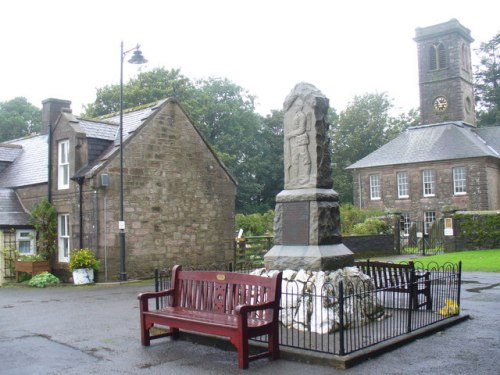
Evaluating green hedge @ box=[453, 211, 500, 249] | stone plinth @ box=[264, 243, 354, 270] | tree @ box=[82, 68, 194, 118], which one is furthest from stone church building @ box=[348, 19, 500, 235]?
stone plinth @ box=[264, 243, 354, 270]

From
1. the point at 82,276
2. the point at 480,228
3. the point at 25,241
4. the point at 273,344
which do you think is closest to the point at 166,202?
the point at 82,276

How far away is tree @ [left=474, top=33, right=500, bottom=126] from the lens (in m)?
62.3

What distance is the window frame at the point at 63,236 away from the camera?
21.8 metres

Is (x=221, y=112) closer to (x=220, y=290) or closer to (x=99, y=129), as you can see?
(x=99, y=129)

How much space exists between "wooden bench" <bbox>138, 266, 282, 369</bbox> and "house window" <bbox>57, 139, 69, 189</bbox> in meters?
13.8

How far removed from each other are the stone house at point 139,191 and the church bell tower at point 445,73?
99.6ft

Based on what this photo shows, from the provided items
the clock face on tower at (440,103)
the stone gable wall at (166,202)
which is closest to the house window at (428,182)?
the clock face on tower at (440,103)

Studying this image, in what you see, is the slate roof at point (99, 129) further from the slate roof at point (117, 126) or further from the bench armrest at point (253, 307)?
the bench armrest at point (253, 307)

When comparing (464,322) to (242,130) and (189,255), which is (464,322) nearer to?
(189,255)

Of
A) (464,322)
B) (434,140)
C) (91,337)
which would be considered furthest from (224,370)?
(434,140)

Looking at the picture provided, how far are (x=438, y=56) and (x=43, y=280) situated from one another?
40.8m

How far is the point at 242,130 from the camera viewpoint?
52875 mm

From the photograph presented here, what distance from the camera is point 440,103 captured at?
4872 cm

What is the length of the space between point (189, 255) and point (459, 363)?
1616 centimetres
